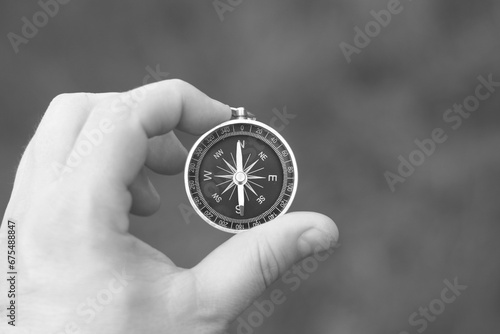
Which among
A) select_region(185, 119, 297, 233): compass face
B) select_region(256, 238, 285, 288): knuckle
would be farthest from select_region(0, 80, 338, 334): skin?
select_region(185, 119, 297, 233): compass face

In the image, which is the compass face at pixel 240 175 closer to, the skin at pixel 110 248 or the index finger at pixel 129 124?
the index finger at pixel 129 124

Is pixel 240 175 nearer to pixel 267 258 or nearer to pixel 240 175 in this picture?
pixel 240 175

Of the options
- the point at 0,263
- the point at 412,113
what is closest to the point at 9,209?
the point at 0,263

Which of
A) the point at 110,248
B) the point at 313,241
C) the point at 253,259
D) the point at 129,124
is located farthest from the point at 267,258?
the point at 129,124

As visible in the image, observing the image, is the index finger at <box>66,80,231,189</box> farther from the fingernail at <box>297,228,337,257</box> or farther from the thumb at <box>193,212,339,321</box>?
the fingernail at <box>297,228,337,257</box>

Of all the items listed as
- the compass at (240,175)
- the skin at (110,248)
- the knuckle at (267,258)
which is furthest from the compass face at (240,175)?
the knuckle at (267,258)

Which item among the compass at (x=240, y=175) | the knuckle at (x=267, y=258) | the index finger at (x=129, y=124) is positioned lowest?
the knuckle at (x=267, y=258)

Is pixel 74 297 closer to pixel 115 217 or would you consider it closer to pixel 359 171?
pixel 115 217
